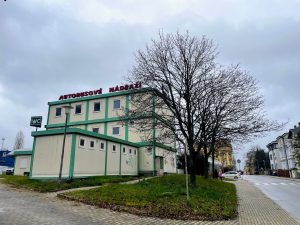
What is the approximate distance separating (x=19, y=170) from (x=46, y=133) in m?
16.4

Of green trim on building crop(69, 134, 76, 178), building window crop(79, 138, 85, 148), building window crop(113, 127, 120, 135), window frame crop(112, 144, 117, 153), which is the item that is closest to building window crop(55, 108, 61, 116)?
building window crop(113, 127, 120, 135)

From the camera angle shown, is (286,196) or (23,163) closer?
(286,196)

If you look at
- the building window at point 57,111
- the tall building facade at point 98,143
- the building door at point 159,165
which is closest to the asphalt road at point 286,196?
the tall building facade at point 98,143

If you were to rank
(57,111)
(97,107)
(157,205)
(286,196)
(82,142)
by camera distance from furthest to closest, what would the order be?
(57,111)
(97,107)
(82,142)
(286,196)
(157,205)

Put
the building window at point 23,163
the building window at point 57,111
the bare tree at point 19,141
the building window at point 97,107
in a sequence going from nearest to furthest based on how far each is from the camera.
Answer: the building window at point 23,163 → the building window at point 97,107 → the building window at point 57,111 → the bare tree at point 19,141

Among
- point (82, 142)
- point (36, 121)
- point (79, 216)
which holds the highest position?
point (36, 121)

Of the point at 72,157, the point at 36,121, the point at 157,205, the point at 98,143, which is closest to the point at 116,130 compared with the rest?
the point at 98,143

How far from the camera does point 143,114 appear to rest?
20.1m

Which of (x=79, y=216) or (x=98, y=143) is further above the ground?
(x=98, y=143)

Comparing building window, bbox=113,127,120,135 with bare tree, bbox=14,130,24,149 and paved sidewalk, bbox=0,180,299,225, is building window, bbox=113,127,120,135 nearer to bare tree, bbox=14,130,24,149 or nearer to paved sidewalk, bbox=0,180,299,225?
paved sidewalk, bbox=0,180,299,225

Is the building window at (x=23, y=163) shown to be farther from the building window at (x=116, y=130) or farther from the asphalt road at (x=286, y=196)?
the asphalt road at (x=286, y=196)

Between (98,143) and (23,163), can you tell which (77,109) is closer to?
(23,163)

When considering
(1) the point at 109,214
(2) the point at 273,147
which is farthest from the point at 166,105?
(2) the point at 273,147

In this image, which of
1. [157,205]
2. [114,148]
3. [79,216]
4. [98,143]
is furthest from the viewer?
[114,148]
